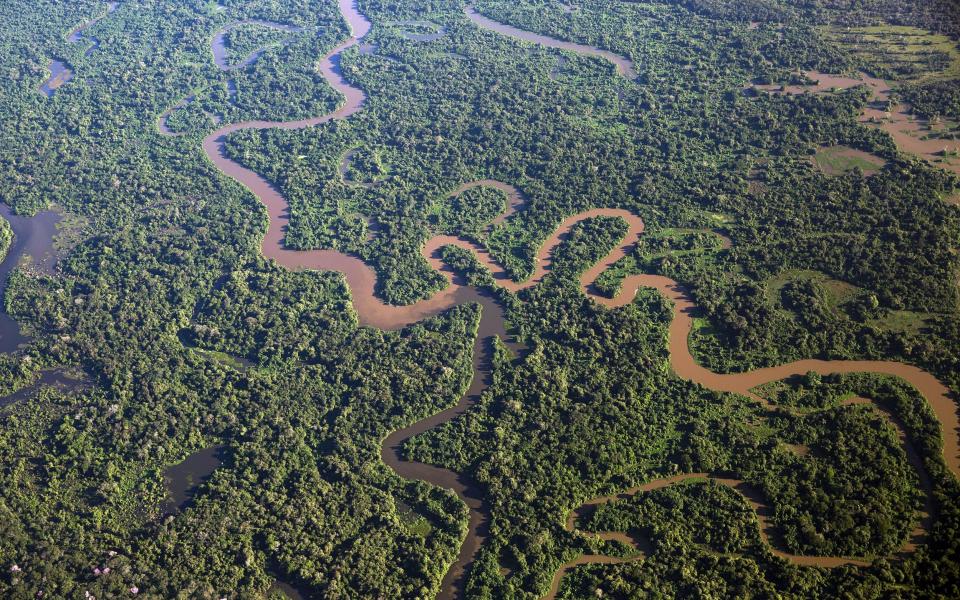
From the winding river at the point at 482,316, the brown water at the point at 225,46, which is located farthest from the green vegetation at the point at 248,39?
the winding river at the point at 482,316

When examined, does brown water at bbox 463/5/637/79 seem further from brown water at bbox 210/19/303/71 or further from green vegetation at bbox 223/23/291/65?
green vegetation at bbox 223/23/291/65

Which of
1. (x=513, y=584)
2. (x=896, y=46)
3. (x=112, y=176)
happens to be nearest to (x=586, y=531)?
(x=513, y=584)

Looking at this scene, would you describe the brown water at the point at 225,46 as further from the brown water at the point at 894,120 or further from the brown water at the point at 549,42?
the brown water at the point at 894,120

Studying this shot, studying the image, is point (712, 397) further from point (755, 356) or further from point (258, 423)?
point (258, 423)

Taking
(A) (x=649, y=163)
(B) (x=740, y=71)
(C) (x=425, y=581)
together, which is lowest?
(C) (x=425, y=581)

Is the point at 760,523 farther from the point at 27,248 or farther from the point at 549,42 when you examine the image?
the point at 549,42

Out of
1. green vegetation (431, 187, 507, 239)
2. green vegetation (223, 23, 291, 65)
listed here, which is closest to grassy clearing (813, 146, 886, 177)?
green vegetation (431, 187, 507, 239)
